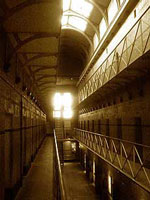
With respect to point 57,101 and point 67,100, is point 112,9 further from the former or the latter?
point 57,101

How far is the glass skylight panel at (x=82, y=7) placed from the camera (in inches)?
424

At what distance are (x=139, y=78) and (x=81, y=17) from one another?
6906 mm

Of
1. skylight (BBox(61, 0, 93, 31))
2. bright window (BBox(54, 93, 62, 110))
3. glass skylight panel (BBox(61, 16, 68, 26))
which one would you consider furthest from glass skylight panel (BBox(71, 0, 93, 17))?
bright window (BBox(54, 93, 62, 110))

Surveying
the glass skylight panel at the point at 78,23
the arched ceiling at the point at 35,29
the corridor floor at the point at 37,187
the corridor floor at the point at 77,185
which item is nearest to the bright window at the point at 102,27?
the glass skylight panel at the point at 78,23

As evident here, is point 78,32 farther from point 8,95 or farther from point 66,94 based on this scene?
point 8,95

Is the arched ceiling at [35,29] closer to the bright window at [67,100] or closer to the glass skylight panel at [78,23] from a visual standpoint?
the glass skylight panel at [78,23]

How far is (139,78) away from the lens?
667 centimetres

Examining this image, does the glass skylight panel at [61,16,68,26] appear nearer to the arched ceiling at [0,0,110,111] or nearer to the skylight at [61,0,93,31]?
the skylight at [61,0,93,31]

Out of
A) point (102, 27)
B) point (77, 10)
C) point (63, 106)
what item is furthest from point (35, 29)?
point (63, 106)

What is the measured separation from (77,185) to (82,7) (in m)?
10.7

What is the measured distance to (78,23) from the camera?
13133mm

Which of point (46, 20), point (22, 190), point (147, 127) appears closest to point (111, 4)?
point (147, 127)

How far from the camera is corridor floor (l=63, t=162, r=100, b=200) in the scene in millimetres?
10890

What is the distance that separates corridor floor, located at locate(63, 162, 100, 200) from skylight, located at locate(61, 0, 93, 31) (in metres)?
10.1
